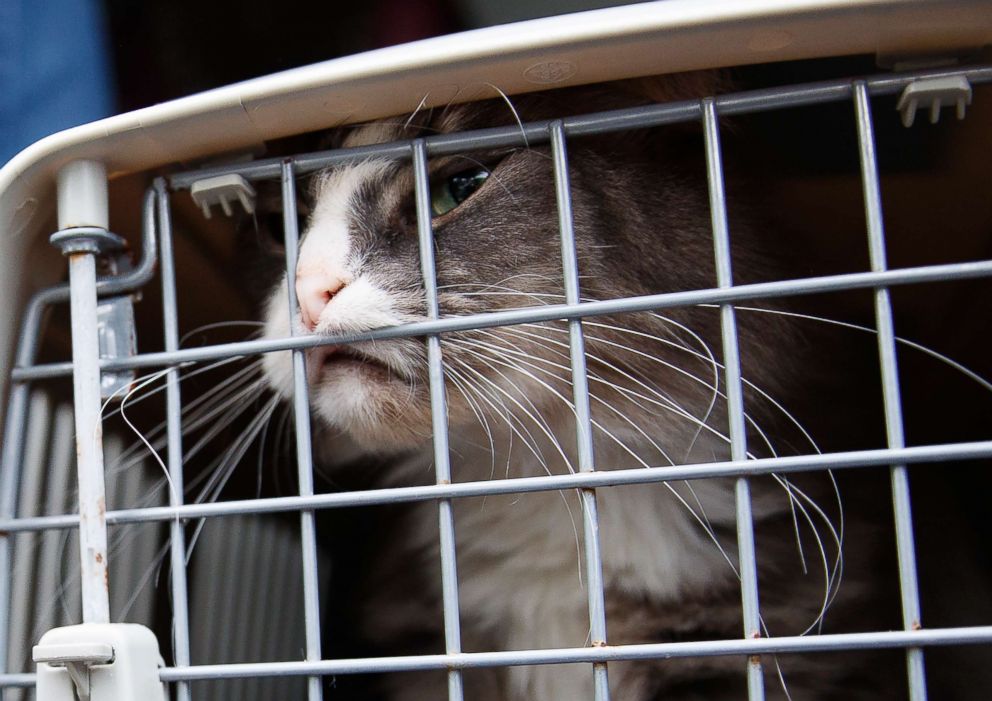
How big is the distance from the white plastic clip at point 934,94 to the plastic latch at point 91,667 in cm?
68

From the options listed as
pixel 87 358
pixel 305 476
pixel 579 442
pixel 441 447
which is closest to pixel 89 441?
pixel 87 358

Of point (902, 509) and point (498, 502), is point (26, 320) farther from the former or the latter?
point (902, 509)

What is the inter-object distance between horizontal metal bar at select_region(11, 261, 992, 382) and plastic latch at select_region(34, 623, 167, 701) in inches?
7.9

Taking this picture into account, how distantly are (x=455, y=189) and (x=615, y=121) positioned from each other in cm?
30

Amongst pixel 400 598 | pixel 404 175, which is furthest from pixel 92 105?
pixel 400 598

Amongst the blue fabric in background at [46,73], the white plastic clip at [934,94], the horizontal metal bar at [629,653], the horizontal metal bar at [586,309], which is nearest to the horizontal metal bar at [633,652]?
the horizontal metal bar at [629,653]

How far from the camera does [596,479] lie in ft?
2.14

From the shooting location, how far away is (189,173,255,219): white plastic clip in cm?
76

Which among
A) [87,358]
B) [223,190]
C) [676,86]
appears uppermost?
[676,86]

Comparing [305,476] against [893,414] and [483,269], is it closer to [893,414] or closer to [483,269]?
[483,269]

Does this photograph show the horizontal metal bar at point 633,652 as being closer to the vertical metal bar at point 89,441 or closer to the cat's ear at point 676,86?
the vertical metal bar at point 89,441

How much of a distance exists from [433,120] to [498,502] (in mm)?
468

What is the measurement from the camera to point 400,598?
3.97ft

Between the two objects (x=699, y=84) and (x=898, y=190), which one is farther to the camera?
(x=898, y=190)
